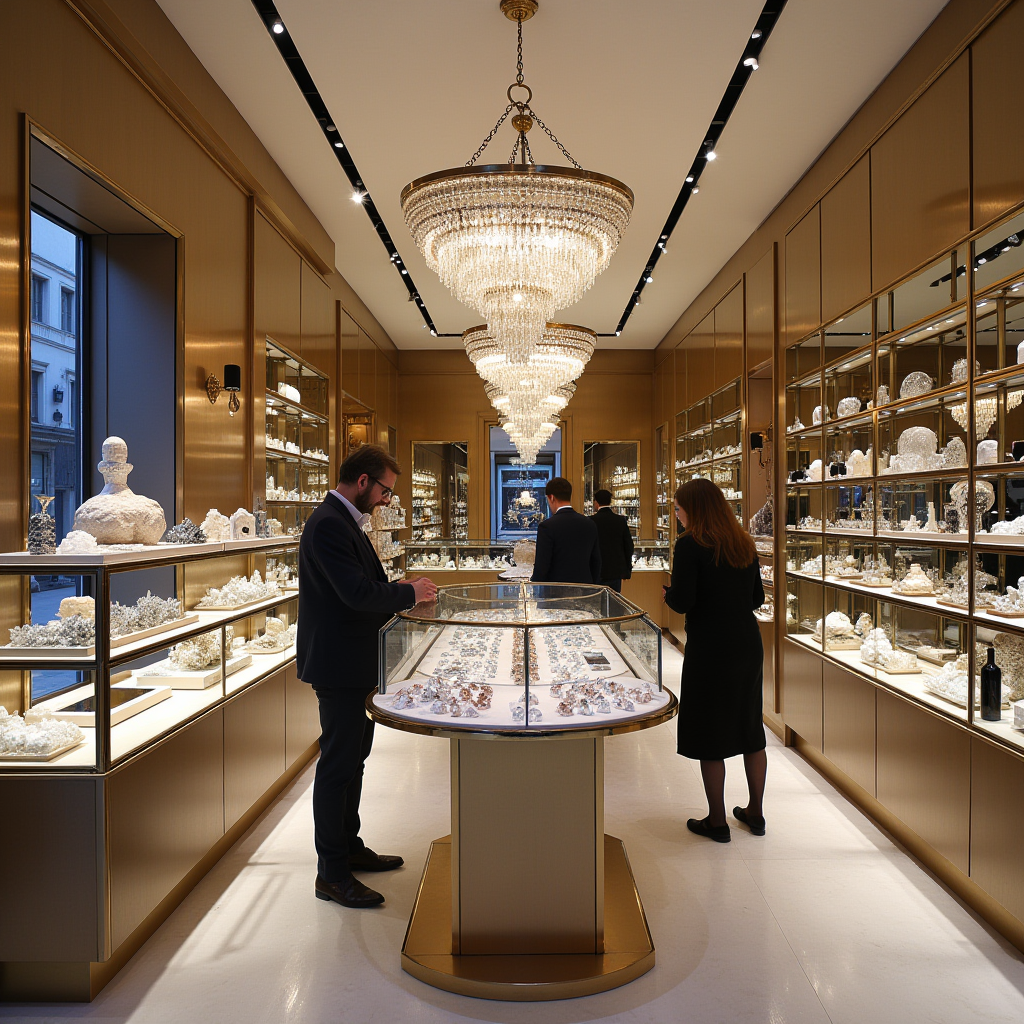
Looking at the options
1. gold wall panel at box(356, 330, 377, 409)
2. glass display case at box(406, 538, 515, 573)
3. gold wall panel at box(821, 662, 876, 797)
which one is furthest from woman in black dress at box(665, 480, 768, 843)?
gold wall panel at box(356, 330, 377, 409)

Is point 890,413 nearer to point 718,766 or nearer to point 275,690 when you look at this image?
point 718,766

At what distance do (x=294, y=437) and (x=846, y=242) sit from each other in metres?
4.21

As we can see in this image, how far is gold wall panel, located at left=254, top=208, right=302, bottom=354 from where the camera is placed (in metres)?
4.99

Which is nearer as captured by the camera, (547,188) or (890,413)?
(547,188)

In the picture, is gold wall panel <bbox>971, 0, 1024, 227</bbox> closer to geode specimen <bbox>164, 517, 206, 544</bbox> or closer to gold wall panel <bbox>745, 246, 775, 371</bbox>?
gold wall panel <bbox>745, 246, 775, 371</bbox>

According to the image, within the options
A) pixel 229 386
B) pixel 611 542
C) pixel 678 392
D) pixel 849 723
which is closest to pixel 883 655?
pixel 849 723

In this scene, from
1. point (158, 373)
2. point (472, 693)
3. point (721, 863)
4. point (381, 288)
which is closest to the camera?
point (472, 693)

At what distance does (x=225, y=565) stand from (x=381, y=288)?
15.9ft

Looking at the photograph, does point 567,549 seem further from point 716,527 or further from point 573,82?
point 573,82

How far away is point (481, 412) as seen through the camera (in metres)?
11.8

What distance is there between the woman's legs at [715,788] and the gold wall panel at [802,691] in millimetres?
1412

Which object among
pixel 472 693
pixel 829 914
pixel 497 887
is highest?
pixel 472 693

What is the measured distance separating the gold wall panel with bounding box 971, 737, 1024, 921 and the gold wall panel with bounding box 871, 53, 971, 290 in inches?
87.2

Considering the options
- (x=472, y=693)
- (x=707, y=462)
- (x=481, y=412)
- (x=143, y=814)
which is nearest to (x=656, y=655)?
(x=472, y=693)
